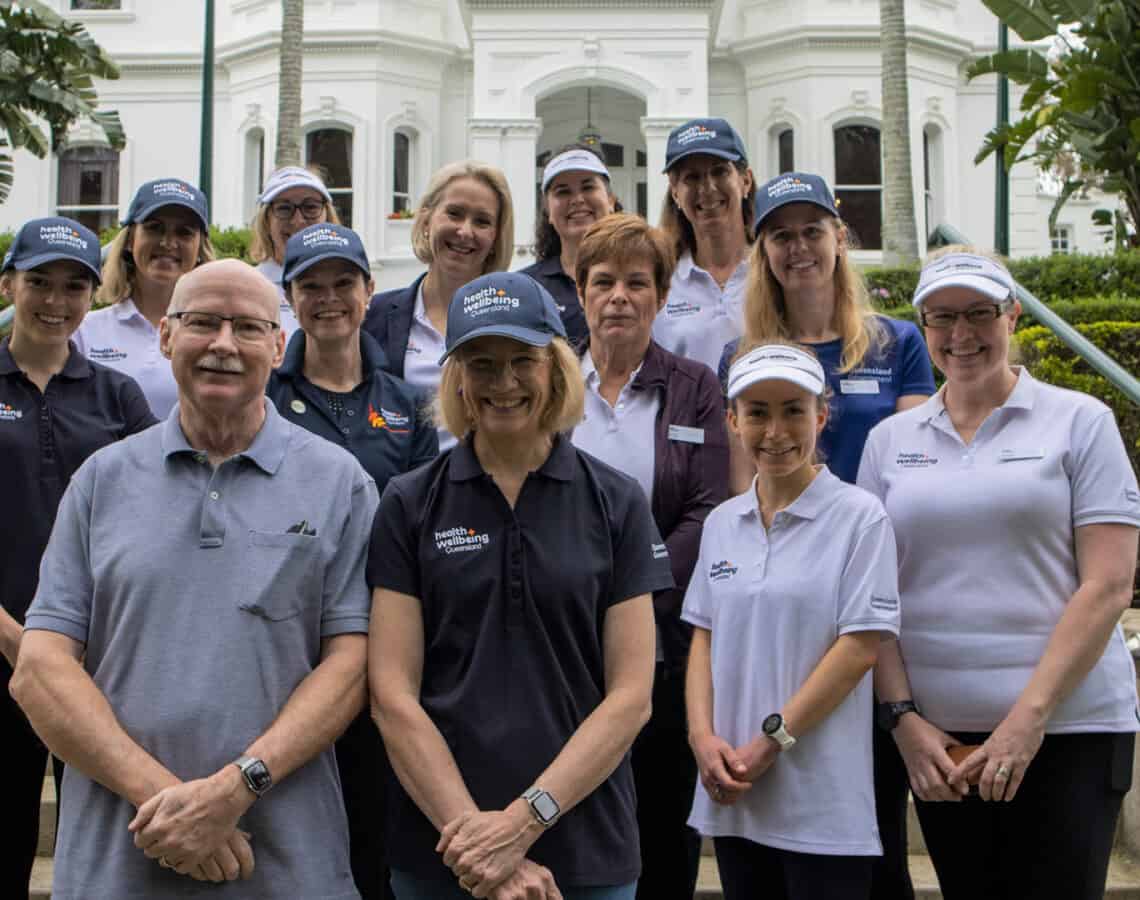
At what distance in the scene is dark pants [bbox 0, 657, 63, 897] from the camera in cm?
423

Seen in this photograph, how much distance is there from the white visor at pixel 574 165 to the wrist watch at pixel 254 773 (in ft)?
10.3

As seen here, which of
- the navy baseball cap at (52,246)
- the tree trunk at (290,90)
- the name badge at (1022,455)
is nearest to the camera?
the name badge at (1022,455)

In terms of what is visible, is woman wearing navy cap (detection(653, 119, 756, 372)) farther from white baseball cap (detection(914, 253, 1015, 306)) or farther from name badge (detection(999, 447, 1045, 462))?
name badge (detection(999, 447, 1045, 462))

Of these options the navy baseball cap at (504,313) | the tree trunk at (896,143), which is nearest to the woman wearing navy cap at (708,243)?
the navy baseball cap at (504,313)

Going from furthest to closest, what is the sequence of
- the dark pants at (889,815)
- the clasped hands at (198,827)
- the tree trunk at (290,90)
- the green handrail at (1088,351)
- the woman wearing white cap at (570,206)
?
the tree trunk at (290,90) → the green handrail at (1088,351) → the woman wearing white cap at (570,206) → the dark pants at (889,815) → the clasped hands at (198,827)

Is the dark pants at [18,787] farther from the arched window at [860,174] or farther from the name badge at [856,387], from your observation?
the arched window at [860,174]

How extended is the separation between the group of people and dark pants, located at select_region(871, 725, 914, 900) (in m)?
0.01

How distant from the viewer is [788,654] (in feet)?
12.6

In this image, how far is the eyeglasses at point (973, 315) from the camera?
401 cm

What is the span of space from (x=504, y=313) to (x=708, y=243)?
1956 millimetres

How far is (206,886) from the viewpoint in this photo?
3256mm

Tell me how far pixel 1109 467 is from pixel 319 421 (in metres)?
2.47

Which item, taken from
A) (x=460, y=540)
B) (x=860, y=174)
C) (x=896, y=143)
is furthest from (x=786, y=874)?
(x=860, y=174)

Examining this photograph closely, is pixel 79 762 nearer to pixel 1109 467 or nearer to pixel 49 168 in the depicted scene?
pixel 1109 467
